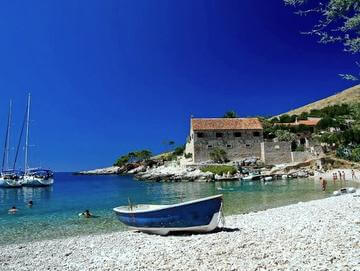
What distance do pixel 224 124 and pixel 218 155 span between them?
286 inches

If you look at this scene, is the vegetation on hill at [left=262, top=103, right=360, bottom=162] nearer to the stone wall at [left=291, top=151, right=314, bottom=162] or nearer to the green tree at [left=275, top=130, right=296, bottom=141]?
the green tree at [left=275, top=130, right=296, bottom=141]

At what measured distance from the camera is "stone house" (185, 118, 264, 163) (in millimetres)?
69312

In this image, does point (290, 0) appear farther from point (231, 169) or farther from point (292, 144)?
point (292, 144)

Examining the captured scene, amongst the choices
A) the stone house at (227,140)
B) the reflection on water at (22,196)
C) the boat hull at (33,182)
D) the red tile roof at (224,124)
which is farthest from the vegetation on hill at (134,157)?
the reflection on water at (22,196)

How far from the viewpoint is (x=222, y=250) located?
10375mm

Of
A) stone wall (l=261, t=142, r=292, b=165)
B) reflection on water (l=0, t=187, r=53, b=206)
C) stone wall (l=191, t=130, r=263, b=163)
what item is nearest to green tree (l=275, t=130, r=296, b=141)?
stone wall (l=191, t=130, r=263, b=163)

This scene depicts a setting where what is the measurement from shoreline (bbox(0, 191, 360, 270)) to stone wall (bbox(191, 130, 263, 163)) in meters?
53.7

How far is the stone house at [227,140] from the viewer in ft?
227

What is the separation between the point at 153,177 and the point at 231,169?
18.5 m

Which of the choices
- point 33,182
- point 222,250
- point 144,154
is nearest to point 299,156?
point 33,182

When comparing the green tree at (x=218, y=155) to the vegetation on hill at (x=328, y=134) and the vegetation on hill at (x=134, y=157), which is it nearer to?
the vegetation on hill at (x=328, y=134)

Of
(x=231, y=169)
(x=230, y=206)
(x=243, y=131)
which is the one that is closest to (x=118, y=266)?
(x=230, y=206)

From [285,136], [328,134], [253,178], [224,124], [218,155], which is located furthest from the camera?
[224,124]

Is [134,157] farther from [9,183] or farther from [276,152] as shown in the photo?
[276,152]
